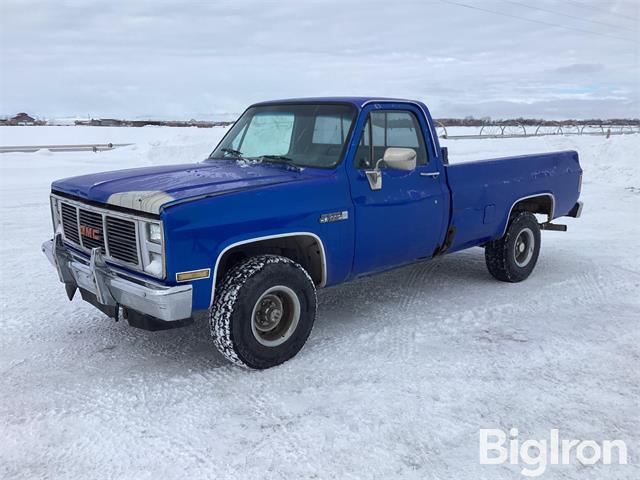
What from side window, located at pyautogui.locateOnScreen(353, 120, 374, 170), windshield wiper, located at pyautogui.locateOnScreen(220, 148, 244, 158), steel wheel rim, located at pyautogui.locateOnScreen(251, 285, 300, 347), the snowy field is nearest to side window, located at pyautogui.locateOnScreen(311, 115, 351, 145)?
side window, located at pyautogui.locateOnScreen(353, 120, 374, 170)

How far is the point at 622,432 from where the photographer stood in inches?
138

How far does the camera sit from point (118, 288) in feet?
13.1

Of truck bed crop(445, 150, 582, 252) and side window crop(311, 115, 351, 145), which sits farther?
truck bed crop(445, 150, 582, 252)

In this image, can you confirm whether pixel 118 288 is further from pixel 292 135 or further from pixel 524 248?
pixel 524 248

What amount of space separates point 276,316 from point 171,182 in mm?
A: 1291

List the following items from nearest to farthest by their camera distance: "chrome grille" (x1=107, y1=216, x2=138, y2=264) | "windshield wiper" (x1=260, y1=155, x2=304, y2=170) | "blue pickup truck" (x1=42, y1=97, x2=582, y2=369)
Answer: "blue pickup truck" (x1=42, y1=97, x2=582, y2=369), "chrome grille" (x1=107, y1=216, x2=138, y2=264), "windshield wiper" (x1=260, y1=155, x2=304, y2=170)

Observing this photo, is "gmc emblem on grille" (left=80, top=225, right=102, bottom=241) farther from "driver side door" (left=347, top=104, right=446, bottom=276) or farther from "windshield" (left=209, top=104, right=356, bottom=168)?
"driver side door" (left=347, top=104, right=446, bottom=276)

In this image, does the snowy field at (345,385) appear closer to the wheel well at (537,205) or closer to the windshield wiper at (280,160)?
the wheel well at (537,205)

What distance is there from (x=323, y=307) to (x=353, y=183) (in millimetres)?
1604

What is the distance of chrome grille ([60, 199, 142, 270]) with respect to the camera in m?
3.96

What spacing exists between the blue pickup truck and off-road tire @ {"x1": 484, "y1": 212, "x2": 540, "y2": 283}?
30cm

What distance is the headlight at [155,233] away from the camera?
371 centimetres

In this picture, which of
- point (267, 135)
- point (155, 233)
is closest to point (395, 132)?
point (267, 135)

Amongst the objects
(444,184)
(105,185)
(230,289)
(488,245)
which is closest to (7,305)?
(105,185)
